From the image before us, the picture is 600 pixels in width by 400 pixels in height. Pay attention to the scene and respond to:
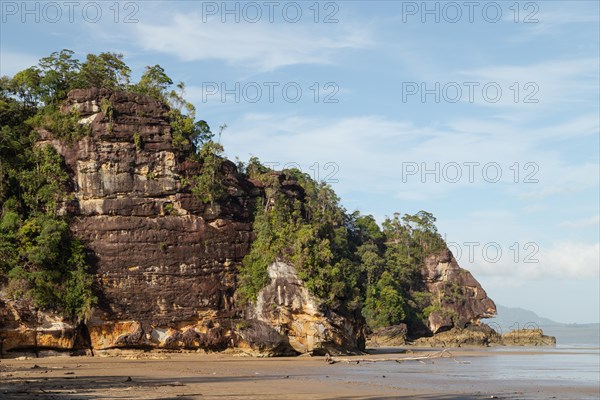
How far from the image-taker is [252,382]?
27688 mm

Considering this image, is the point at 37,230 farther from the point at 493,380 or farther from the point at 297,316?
the point at 493,380

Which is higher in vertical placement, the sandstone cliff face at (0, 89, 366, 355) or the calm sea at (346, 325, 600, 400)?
the sandstone cliff face at (0, 89, 366, 355)

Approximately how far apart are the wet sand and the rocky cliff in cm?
584

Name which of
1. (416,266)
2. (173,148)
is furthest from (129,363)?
(416,266)

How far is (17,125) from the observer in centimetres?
5353

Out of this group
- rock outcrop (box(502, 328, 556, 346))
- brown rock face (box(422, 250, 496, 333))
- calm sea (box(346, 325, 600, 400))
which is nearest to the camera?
calm sea (box(346, 325, 600, 400))

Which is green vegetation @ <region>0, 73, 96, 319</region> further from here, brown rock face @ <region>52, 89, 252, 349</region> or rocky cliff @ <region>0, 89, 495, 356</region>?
brown rock face @ <region>52, 89, 252, 349</region>

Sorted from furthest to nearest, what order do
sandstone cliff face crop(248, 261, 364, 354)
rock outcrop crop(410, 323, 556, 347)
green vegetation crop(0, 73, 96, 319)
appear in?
1. rock outcrop crop(410, 323, 556, 347)
2. sandstone cliff face crop(248, 261, 364, 354)
3. green vegetation crop(0, 73, 96, 319)

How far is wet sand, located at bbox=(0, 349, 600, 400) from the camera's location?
22.8m

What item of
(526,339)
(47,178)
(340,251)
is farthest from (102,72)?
(526,339)

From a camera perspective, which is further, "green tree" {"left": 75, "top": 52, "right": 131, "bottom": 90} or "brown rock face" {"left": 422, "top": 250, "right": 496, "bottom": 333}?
"brown rock face" {"left": 422, "top": 250, "right": 496, "bottom": 333}

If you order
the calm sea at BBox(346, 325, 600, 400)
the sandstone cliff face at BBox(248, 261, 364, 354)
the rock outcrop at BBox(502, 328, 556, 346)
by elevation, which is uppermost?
the sandstone cliff face at BBox(248, 261, 364, 354)

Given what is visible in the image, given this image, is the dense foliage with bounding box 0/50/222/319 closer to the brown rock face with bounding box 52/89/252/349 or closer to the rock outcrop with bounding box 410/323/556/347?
the brown rock face with bounding box 52/89/252/349

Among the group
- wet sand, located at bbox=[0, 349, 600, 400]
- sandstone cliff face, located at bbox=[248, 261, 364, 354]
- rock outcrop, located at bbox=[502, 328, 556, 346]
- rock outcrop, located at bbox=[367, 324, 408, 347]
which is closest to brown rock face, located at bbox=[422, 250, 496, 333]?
rock outcrop, located at bbox=[502, 328, 556, 346]
